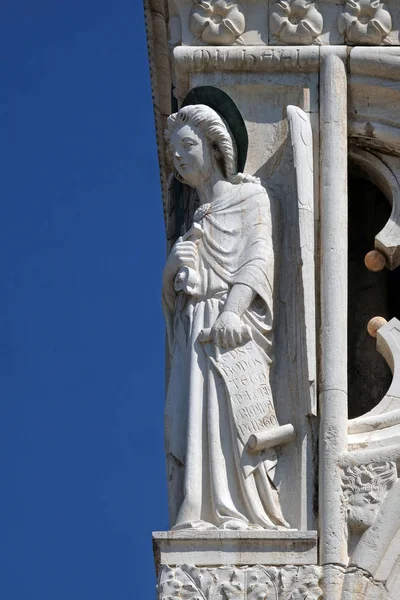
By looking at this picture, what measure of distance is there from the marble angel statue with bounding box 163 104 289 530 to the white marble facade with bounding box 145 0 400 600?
0.01 metres

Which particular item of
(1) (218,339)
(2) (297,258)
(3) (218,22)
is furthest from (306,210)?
(3) (218,22)

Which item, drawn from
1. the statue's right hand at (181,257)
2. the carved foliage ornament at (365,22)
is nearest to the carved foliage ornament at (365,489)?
the statue's right hand at (181,257)

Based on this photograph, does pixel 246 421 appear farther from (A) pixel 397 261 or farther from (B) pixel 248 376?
(A) pixel 397 261

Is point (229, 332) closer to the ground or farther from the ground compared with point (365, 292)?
closer to the ground

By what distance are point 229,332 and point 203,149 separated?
1469 millimetres

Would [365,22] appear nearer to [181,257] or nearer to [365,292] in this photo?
[365,292]

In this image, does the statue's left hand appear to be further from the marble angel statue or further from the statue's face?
the statue's face

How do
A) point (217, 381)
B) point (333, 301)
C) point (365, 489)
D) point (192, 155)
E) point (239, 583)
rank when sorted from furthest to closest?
point (192, 155), point (333, 301), point (217, 381), point (365, 489), point (239, 583)

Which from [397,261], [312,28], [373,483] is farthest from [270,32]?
[373,483]

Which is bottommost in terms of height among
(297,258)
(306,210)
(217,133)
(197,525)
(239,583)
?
(239,583)

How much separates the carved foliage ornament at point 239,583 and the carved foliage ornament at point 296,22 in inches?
152

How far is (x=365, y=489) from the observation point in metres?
20.9

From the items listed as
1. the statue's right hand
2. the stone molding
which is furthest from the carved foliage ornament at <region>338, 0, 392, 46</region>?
the statue's right hand

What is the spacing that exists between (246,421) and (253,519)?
658mm
